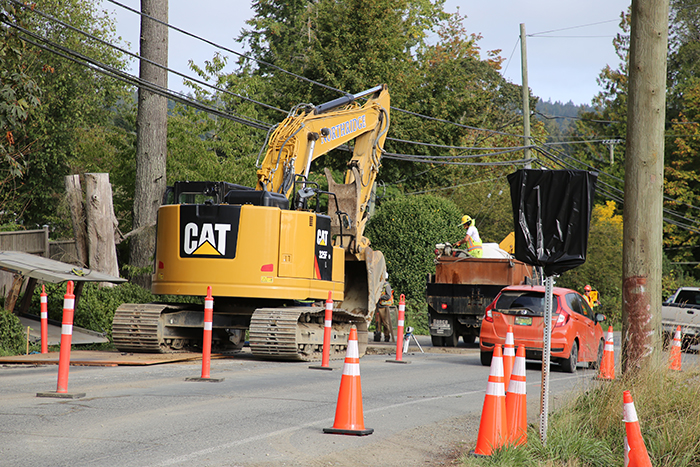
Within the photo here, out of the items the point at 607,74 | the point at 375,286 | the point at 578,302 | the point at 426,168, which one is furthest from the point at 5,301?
the point at 607,74

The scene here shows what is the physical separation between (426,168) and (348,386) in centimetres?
2899

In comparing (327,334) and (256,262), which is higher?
(256,262)

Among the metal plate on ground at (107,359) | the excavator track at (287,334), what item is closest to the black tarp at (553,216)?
the excavator track at (287,334)

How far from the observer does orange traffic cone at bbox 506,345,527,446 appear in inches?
278

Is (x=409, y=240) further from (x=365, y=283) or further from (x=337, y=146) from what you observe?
(x=337, y=146)

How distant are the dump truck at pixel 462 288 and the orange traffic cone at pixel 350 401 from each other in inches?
481

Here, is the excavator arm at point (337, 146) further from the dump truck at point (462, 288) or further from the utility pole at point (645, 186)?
the utility pole at point (645, 186)

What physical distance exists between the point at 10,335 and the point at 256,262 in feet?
16.5

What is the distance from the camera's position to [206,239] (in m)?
14.2

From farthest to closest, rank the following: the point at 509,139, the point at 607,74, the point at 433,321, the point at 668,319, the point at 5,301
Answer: the point at 607,74 → the point at 509,139 → the point at 668,319 → the point at 433,321 → the point at 5,301

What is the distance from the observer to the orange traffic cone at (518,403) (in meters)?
7.07

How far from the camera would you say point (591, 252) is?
37.9 m

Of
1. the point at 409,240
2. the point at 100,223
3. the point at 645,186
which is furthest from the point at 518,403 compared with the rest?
the point at 409,240

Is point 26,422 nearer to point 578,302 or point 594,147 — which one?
point 578,302
